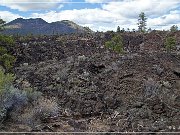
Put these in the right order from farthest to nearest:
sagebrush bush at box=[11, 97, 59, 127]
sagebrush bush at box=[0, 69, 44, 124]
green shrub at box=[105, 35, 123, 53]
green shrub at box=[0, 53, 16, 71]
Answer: green shrub at box=[105, 35, 123, 53] < green shrub at box=[0, 53, 16, 71] < sagebrush bush at box=[0, 69, 44, 124] < sagebrush bush at box=[11, 97, 59, 127]

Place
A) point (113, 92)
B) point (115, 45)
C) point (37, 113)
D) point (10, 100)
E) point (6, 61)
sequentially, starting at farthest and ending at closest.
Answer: point (115, 45) → point (6, 61) → point (113, 92) → point (10, 100) → point (37, 113)

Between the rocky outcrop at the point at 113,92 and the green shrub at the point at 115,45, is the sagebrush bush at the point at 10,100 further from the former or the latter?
the green shrub at the point at 115,45

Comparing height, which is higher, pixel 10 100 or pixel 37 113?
pixel 10 100

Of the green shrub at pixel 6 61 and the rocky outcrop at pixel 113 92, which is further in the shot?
the green shrub at pixel 6 61

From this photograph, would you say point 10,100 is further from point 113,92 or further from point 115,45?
point 115,45

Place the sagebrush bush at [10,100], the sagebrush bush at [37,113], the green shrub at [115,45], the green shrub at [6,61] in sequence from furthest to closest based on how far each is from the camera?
the green shrub at [115,45] → the green shrub at [6,61] → the sagebrush bush at [10,100] → the sagebrush bush at [37,113]

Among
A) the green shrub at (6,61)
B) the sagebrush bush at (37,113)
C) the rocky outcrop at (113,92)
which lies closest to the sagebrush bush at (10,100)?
the sagebrush bush at (37,113)

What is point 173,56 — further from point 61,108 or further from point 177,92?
point 61,108

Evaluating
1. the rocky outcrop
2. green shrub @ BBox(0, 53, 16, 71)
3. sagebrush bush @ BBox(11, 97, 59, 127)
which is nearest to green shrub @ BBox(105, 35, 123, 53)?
green shrub @ BBox(0, 53, 16, 71)

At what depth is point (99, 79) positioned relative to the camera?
13.8 m

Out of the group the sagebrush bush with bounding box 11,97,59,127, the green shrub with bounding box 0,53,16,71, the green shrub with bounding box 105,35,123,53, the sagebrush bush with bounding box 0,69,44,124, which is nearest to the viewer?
the sagebrush bush with bounding box 11,97,59,127

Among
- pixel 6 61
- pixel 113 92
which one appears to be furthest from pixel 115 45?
pixel 113 92

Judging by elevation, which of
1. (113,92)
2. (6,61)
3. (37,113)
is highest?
(6,61)

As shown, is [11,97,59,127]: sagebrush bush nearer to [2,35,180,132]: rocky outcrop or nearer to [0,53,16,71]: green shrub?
[2,35,180,132]: rocky outcrop
